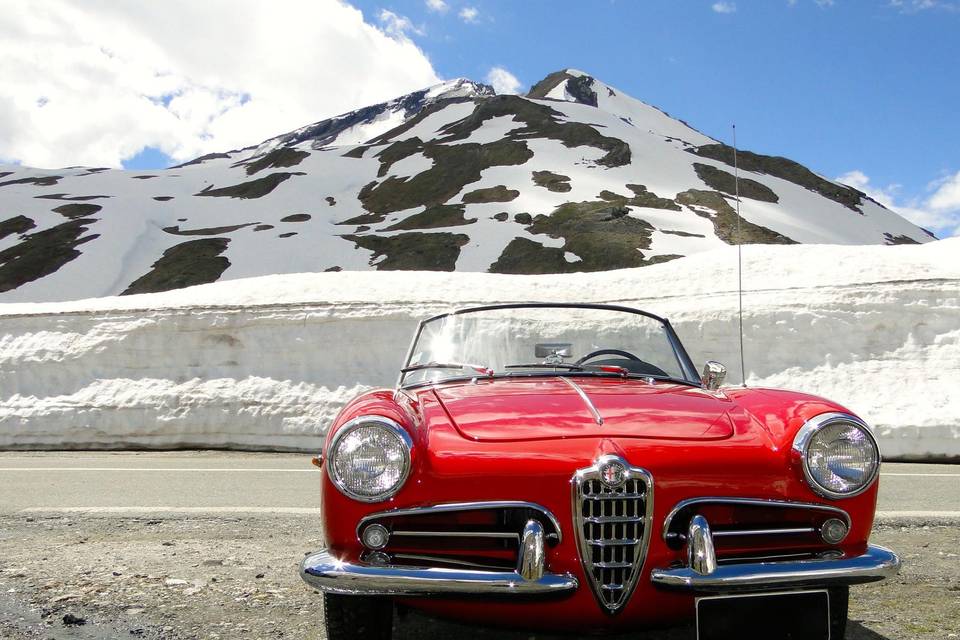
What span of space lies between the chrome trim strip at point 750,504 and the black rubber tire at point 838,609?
278 millimetres

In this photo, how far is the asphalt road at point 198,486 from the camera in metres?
5.54

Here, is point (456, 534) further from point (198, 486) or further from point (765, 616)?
point (198, 486)

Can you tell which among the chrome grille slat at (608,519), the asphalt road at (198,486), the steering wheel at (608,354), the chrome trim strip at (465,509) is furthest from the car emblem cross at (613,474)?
the asphalt road at (198,486)

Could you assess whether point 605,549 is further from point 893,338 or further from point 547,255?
point 547,255

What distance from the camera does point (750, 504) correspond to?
2.55 metres

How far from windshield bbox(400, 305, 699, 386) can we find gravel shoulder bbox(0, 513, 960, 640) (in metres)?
1.20

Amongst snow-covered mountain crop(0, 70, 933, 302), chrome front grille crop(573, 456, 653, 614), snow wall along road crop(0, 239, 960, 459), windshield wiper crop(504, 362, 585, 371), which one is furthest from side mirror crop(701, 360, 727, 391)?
snow-covered mountain crop(0, 70, 933, 302)

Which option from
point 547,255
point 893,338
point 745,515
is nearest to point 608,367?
point 745,515

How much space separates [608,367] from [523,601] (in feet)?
5.67

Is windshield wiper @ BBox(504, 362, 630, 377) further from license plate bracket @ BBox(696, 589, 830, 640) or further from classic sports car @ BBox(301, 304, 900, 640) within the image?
license plate bracket @ BBox(696, 589, 830, 640)

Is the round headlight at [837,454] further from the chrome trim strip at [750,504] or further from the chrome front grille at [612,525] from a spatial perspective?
the chrome front grille at [612,525]

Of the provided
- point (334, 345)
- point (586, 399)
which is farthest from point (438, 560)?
point (334, 345)

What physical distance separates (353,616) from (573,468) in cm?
88

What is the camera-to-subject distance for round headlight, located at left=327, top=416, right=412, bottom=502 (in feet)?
8.46
